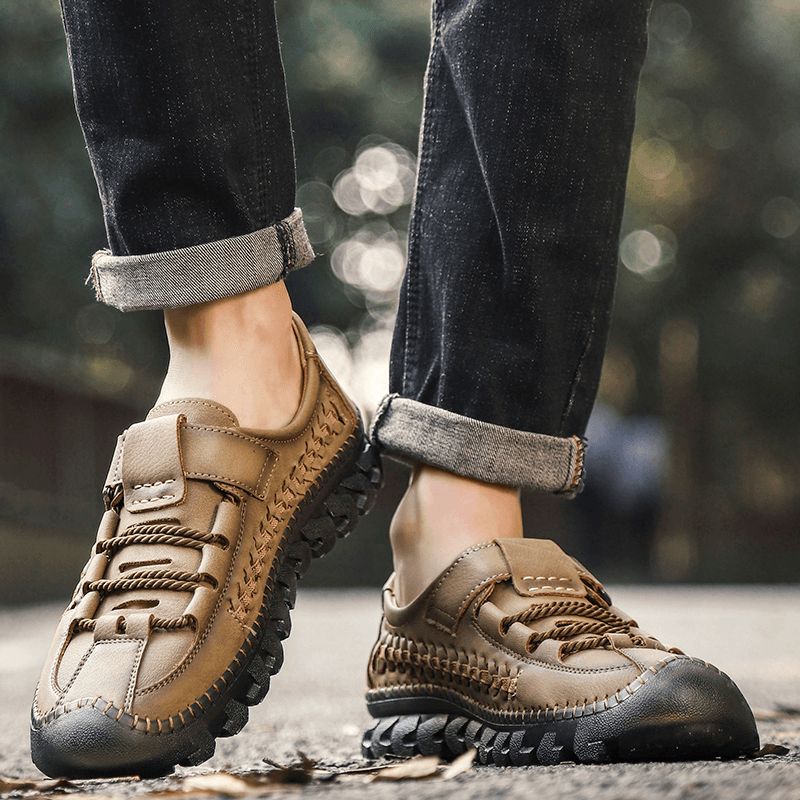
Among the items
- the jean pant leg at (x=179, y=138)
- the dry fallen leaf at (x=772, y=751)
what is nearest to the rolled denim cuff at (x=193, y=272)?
the jean pant leg at (x=179, y=138)

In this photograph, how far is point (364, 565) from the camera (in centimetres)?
1240

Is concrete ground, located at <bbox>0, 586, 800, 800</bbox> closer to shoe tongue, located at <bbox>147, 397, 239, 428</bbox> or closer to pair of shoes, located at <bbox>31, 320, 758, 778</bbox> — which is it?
pair of shoes, located at <bbox>31, 320, 758, 778</bbox>

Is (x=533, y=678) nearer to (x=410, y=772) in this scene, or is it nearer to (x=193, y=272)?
(x=410, y=772)

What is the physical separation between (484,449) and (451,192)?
270mm

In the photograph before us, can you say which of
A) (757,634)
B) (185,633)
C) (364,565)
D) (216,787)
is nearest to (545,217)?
(185,633)

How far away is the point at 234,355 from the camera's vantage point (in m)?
1.16

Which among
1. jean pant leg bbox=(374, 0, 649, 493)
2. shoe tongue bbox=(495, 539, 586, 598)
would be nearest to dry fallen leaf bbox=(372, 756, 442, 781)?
shoe tongue bbox=(495, 539, 586, 598)

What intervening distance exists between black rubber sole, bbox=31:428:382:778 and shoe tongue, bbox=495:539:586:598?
183 millimetres

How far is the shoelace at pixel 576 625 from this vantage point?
1.07m

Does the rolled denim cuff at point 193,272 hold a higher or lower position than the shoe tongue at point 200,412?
higher

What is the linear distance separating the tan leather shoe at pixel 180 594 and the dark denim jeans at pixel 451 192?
0.13 m

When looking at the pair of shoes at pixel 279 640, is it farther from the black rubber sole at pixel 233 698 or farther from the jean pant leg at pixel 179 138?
the jean pant leg at pixel 179 138

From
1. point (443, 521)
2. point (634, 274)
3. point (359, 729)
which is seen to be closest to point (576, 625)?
point (443, 521)

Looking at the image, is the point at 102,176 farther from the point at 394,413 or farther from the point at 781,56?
the point at 781,56
